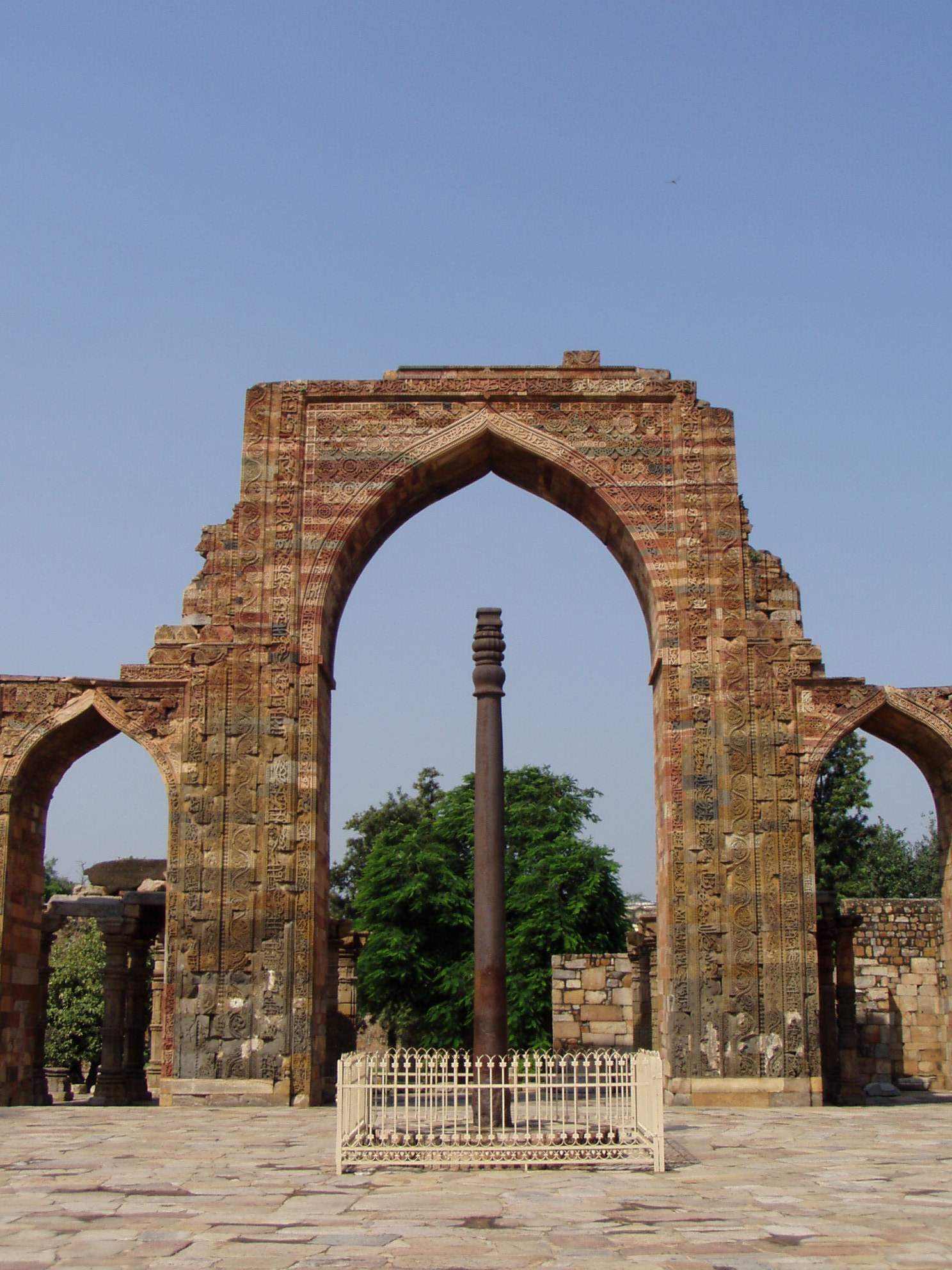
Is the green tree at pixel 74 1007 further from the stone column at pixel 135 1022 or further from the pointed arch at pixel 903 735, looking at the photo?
the pointed arch at pixel 903 735

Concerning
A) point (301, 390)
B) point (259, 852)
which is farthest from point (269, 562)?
point (259, 852)

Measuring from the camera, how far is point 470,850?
102 ft

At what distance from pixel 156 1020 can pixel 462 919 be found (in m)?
9.44

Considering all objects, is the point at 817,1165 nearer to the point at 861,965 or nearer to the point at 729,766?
the point at 729,766

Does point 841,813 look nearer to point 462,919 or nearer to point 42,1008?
point 462,919

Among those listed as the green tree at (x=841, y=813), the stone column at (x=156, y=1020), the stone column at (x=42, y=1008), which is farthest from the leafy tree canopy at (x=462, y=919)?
the stone column at (x=42, y=1008)

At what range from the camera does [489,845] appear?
30.9 ft

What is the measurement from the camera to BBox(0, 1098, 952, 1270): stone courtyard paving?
5219mm

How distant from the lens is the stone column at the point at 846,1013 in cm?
1466

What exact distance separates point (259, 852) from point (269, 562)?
3129 mm

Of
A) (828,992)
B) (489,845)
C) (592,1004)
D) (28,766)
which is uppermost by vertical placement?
(28,766)

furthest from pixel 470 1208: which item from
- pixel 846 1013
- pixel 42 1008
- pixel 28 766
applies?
pixel 42 1008

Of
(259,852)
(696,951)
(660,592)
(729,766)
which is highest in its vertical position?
(660,592)

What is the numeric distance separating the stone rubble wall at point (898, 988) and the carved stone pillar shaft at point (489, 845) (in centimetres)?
1096
